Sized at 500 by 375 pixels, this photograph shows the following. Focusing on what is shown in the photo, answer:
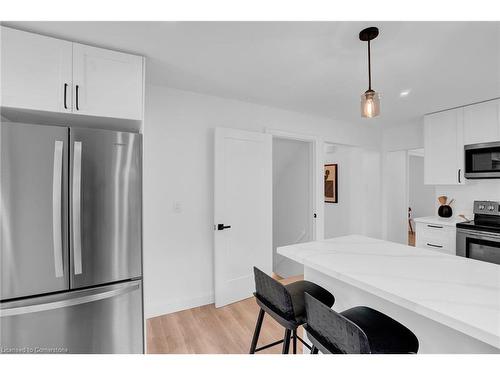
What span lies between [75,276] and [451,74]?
3413 mm

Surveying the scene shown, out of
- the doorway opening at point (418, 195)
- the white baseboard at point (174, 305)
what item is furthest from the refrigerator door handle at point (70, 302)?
the doorway opening at point (418, 195)

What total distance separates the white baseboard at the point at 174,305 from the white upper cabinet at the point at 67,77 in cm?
183

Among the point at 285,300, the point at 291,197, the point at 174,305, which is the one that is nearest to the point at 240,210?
the point at 174,305

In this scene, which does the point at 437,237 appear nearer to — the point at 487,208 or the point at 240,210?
the point at 487,208

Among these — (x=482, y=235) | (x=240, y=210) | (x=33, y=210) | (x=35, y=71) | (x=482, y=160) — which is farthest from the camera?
→ (x=482, y=160)

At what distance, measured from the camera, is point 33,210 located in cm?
152

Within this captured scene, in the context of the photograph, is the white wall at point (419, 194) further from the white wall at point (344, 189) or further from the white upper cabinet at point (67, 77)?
the white upper cabinet at point (67, 77)

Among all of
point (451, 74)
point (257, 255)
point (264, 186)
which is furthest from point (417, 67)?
point (257, 255)

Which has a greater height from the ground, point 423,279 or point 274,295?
point 423,279

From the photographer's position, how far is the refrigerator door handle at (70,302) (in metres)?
1.45

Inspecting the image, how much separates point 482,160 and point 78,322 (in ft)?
14.0

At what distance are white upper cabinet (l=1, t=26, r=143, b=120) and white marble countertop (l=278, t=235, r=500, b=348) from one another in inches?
62.0

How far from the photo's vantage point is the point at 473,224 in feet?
9.99
